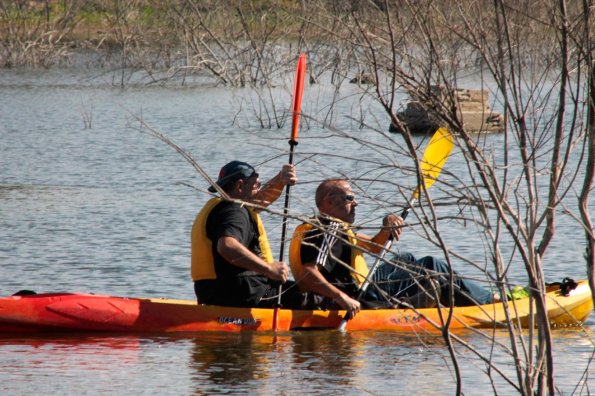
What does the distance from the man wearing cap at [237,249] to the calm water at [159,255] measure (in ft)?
0.82

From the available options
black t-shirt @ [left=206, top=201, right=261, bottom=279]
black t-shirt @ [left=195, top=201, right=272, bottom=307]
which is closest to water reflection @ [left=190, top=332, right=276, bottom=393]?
black t-shirt @ [left=195, top=201, right=272, bottom=307]

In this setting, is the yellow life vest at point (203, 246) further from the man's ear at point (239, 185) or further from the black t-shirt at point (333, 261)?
the black t-shirt at point (333, 261)

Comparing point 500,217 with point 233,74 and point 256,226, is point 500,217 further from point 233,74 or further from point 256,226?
point 233,74

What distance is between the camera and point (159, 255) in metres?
10.3

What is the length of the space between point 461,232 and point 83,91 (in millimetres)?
17010

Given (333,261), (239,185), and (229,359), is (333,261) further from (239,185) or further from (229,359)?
(229,359)

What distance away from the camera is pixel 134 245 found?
10.8 metres

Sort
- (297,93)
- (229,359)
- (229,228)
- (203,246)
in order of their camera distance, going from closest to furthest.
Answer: (229,359), (229,228), (203,246), (297,93)

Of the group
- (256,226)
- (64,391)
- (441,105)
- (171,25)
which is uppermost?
(171,25)

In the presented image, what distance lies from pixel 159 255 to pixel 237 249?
3.45m

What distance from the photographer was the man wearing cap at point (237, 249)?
7012 millimetres

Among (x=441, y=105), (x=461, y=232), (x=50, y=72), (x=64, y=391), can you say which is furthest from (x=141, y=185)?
(x=50, y=72)

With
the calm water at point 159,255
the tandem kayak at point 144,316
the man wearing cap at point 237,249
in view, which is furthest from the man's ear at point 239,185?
the tandem kayak at point 144,316

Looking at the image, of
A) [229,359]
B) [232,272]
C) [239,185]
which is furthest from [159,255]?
[229,359]
